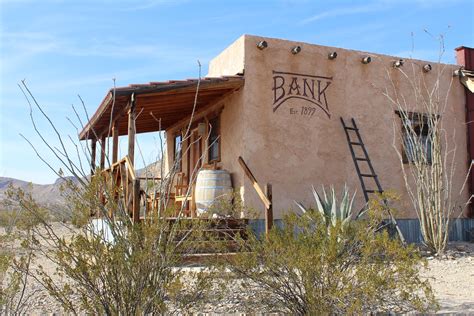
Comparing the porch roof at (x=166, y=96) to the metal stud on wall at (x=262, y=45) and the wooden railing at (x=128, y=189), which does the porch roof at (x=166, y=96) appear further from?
the wooden railing at (x=128, y=189)

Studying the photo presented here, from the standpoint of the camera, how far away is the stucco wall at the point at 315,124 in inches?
383

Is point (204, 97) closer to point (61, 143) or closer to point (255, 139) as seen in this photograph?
point (255, 139)

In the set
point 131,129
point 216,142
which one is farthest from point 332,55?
point 131,129

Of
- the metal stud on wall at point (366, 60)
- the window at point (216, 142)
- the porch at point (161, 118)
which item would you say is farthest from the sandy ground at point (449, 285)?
the metal stud on wall at point (366, 60)

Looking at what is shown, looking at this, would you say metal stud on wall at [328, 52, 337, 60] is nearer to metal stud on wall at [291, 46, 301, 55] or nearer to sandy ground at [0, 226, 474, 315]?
metal stud on wall at [291, 46, 301, 55]

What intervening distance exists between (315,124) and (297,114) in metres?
0.44

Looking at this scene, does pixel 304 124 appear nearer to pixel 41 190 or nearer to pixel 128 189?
pixel 128 189

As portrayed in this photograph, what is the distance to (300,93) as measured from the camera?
1017cm

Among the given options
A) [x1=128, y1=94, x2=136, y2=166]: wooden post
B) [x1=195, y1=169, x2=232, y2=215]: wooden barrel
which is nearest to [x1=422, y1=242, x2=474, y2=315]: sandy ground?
[x1=195, y1=169, x2=232, y2=215]: wooden barrel

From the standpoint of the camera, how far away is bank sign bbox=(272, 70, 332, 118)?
394 inches

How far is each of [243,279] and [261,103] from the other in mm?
5571

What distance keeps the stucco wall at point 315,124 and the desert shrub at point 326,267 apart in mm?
4693

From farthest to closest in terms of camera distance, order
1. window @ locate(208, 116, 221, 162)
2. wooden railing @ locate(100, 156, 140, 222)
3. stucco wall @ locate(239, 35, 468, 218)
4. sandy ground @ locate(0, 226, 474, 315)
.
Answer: window @ locate(208, 116, 221, 162)
stucco wall @ locate(239, 35, 468, 218)
sandy ground @ locate(0, 226, 474, 315)
wooden railing @ locate(100, 156, 140, 222)

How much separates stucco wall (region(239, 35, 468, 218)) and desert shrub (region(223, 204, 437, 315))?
4693 mm
